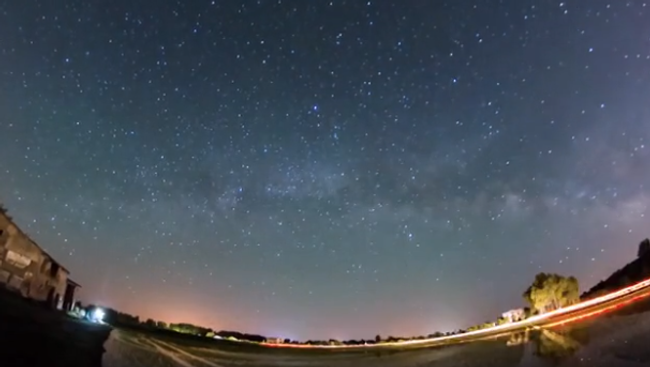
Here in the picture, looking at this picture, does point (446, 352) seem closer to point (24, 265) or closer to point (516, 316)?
point (516, 316)

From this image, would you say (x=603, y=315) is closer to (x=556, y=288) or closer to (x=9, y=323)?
(x=556, y=288)

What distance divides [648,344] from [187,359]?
472 cm

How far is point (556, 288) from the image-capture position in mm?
9461

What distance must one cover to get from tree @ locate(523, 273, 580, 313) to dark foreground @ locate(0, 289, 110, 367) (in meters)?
7.64

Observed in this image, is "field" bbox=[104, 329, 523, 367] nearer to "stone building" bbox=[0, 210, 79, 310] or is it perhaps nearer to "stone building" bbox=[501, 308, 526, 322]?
"stone building" bbox=[501, 308, 526, 322]

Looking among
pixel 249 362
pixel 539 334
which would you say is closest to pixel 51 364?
pixel 249 362

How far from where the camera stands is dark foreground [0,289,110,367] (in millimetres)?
4527

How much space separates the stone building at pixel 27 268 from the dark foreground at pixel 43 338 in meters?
1.21

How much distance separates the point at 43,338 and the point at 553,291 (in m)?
9.03

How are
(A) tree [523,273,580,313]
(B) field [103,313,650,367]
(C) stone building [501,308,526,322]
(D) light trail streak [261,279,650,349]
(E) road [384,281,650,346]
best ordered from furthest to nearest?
1. (A) tree [523,273,580,313]
2. (C) stone building [501,308,526,322]
3. (D) light trail streak [261,279,650,349]
4. (E) road [384,281,650,346]
5. (B) field [103,313,650,367]

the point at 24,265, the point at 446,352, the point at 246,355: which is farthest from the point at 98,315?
the point at 446,352

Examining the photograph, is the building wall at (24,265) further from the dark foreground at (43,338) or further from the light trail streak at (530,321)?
the light trail streak at (530,321)

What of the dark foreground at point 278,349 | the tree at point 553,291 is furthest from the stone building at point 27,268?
the tree at point 553,291

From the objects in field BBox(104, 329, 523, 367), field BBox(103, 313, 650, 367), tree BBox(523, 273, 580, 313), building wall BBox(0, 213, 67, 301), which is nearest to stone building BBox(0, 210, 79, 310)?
building wall BBox(0, 213, 67, 301)
